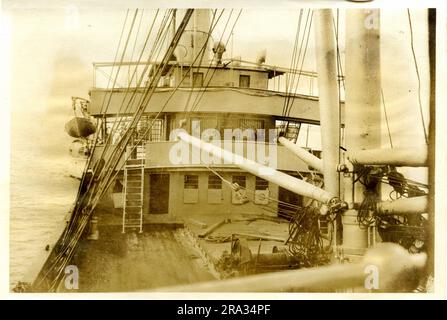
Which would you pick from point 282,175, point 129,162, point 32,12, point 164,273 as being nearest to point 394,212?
point 282,175

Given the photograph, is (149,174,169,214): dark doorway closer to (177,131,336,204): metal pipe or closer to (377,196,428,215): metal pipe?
(177,131,336,204): metal pipe

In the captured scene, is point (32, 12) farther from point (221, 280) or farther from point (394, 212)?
point (394, 212)

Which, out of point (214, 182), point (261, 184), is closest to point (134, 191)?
point (214, 182)

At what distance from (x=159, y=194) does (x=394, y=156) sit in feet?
3.56

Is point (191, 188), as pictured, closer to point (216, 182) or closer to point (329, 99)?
point (216, 182)

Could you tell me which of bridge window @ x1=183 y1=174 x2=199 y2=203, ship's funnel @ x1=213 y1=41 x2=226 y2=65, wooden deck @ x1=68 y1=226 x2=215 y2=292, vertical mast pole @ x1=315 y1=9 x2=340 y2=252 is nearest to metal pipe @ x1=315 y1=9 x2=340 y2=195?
vertical mast pole @ x1=315 y1=9 x2=340 y2=252

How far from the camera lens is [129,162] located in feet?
7.20

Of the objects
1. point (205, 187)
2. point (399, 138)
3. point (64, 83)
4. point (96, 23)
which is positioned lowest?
point (205, 187)

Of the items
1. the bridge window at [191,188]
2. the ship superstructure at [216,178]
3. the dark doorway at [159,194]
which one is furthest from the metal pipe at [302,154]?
the dark doorway at [159,194]

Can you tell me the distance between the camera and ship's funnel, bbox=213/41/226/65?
7.18 feet

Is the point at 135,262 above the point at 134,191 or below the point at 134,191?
below

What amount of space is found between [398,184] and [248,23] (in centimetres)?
101

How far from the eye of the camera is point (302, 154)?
216cm

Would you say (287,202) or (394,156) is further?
(287,202)
